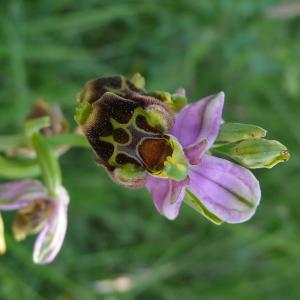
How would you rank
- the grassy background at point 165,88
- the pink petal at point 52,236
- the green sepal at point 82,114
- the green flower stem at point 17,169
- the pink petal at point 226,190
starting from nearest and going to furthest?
the pink petal at point 226,190
the green sepal at point 82,114
the pink petal at point 52,236
the green flower stem at point 17,169
the grassy background at point 165,88

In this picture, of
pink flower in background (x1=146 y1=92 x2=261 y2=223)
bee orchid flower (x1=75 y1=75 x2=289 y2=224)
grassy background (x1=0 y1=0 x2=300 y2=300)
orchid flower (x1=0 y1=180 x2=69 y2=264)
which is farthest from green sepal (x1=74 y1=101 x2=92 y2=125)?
grassy background (x1=0 y1=0 x2=300 y2=300)

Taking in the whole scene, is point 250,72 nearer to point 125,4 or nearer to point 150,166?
point 125,4

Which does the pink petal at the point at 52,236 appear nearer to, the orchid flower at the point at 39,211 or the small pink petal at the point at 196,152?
the orchid flower at the point at 39,211

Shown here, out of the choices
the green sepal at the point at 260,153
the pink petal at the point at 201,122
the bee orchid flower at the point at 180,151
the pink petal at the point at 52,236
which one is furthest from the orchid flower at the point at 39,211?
the green sepal at the point at 260,153

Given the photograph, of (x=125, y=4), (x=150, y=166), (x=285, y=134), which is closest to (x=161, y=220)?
(x=285, y=134)

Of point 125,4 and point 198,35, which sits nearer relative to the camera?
point 125,4

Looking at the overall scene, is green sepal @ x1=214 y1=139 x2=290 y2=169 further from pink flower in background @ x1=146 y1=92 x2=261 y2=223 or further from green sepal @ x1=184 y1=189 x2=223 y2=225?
green sepal @ x1=184 y1=189 x2=223 y2=225
